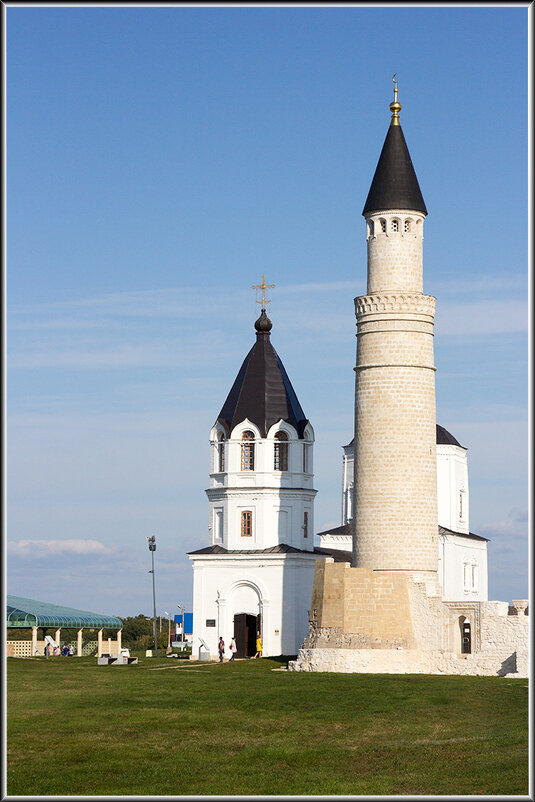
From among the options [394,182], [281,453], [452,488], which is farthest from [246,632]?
[394,182]

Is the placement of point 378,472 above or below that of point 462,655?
above

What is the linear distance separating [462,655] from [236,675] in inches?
332

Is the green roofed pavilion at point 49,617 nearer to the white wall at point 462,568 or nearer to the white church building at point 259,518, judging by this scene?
the white church building at point 259,518

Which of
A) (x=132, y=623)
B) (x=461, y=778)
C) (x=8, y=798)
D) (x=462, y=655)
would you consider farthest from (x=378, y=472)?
(x=132, y=623)

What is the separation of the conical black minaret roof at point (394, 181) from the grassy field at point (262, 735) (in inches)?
648

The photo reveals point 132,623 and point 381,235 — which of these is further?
point 132,623

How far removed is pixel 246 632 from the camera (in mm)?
52062

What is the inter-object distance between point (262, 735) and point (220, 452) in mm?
27938

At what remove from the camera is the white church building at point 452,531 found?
205 ft

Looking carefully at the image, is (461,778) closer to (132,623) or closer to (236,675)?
(236,675)

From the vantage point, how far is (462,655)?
140ft

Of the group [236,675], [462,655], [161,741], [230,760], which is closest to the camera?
[230,760]

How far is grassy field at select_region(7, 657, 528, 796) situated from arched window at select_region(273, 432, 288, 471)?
17.0 metres

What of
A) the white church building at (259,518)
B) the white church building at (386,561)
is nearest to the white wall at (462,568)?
the white church building at (259,518)
